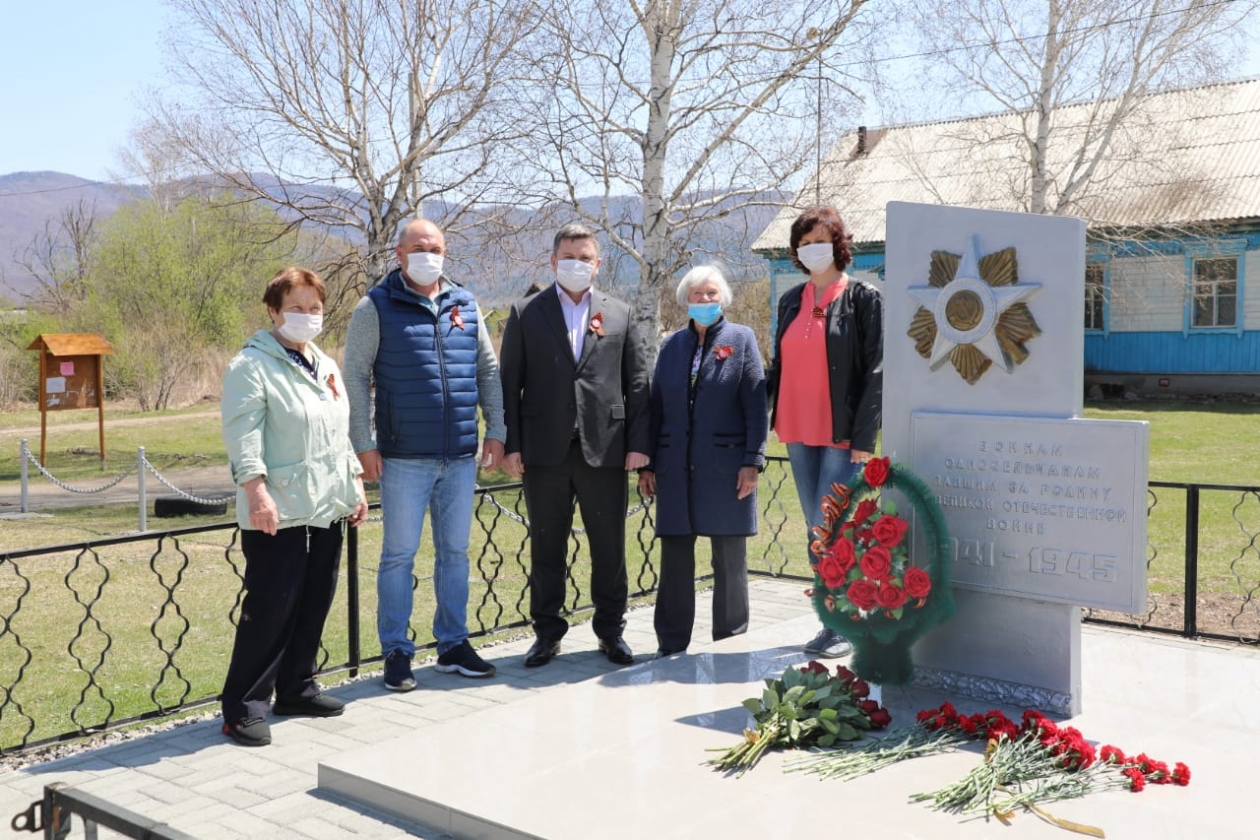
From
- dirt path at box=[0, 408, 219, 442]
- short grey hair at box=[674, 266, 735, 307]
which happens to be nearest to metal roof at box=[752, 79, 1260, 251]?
short grey hair at box=[674, 266, 735, 307]

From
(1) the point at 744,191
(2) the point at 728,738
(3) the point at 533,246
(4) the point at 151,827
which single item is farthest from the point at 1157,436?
(4) the point at 151,827

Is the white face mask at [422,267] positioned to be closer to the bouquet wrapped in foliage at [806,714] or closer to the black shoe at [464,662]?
the black shoe at [464,662]

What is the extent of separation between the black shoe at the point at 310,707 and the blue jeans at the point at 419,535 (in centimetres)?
43

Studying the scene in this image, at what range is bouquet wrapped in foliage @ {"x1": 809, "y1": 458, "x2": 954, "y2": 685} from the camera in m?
4.30

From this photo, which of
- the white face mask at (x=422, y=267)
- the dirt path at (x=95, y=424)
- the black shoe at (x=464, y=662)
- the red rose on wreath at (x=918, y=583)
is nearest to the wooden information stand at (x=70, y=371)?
the dirt path at (x=95, y=424)

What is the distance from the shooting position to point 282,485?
425 centimetres

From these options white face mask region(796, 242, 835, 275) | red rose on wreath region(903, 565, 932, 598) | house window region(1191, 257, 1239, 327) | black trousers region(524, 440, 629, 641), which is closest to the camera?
red rose on wreath region(903, 565, 932, 598)

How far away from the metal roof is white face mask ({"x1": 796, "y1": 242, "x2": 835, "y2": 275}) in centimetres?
830

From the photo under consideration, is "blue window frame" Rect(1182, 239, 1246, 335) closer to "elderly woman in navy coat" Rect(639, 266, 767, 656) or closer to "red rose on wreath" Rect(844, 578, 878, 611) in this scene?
"elderly woman in navy coat" Rect(639, 266, 767, 656)

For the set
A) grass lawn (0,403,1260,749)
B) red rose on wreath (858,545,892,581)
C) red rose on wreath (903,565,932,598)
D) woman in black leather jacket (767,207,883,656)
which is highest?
woman in black leather jacket (767,207,883,656)

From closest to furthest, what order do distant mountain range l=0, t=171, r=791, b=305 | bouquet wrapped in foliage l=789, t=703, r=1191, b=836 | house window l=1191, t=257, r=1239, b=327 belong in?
1. bouquet wrapped in foliage l=789, t=703, r=1191, b=836
2. distant mountain range l=0, t=171, r=791, b=305
3. house window l=1191, t=257, r=1239, b=327

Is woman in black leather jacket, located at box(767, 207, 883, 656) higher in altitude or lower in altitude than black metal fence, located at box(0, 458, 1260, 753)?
higher

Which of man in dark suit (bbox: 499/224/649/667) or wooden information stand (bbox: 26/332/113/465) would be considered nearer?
man in dark suit (bbox: 499/224/649/667)

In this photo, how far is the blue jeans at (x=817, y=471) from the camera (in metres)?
5.05
